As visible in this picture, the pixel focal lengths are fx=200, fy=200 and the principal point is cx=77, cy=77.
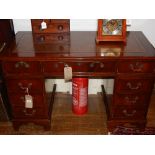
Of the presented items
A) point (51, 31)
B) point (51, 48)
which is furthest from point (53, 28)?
point (51, 48)

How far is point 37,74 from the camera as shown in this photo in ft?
4.72

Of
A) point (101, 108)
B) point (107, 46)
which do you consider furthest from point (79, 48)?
point (101, 108)

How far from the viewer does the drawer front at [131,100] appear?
5.10ft

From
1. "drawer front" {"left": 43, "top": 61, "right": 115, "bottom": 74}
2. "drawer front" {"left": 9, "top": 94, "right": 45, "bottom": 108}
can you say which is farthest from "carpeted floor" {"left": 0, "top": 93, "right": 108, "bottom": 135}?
"drawer front" {"left": 43, "top": 61, "right": 115, "bottom": 74}

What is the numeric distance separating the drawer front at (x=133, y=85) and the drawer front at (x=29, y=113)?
2.06ft

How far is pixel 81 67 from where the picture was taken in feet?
4.64

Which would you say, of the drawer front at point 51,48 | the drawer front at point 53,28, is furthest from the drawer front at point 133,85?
the drawer front at point 53,28

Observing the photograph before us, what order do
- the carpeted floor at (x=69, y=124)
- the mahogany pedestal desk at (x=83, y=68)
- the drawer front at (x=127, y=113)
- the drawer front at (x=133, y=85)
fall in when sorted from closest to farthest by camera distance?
the mahogany pedestal desk at (x=83, y=68), the drawer front at (x=133, y=85), the drawer front at (x=127, y=113), the carpeted floor at (x=69, y=124)

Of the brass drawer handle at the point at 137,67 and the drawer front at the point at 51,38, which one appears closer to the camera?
the brass drawer handle at the point at 137,67

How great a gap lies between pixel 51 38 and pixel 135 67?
0.67 metres

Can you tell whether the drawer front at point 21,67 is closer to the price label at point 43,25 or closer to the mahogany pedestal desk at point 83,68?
the mahogany pedestal desk at point 83,68

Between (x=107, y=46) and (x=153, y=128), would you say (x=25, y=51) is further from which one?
(x=153, y=128)

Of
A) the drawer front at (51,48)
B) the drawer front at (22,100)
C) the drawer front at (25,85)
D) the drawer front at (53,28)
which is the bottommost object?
the drawer front at (22,100)

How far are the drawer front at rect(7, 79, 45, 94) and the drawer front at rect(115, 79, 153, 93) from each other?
1.88 feet
